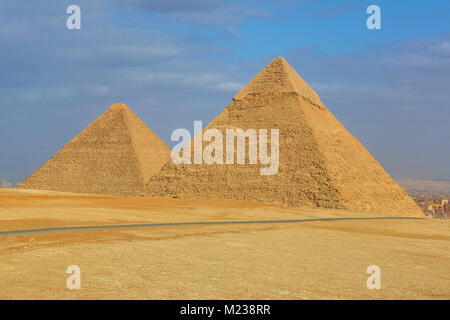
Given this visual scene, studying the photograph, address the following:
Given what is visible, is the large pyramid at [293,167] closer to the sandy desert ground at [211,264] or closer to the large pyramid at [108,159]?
the large pyramid at [108,159]

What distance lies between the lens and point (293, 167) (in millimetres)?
53031

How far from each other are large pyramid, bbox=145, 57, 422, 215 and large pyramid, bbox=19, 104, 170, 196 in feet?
50.4

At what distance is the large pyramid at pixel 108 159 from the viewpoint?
75.3m

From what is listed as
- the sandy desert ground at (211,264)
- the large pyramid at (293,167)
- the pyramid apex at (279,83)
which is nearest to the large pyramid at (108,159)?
the large pyramid at (293,167)

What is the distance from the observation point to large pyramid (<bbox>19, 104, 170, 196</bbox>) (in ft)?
247

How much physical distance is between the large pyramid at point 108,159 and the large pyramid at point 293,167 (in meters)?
15.4

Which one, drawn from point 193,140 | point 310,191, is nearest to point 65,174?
point 193,140

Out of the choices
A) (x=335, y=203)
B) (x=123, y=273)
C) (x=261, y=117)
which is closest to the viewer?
(x=123, y=273)

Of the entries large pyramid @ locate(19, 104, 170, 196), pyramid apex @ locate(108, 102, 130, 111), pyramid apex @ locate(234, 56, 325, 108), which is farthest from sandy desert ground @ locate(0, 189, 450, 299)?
pyramid apex @ locate(108, 102, 130, 111)

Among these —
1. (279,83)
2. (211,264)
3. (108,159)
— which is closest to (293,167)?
(279,83)

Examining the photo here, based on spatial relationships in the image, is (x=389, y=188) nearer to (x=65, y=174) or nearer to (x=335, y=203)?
(x=335, y=203)

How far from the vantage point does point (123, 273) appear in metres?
11.6
